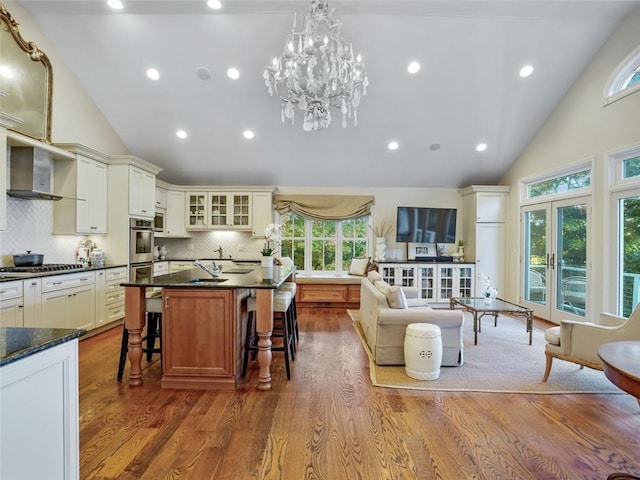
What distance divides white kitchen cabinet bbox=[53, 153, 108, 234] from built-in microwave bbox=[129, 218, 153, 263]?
1.81 ft

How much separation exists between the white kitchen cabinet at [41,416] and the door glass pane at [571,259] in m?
5.92

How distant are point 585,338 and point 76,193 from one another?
19.4ft

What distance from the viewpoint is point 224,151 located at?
6.42 meters

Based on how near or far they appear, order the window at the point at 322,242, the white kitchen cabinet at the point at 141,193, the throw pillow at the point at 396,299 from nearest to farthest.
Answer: the throw pillow at the point at 396,299 → the white kitchen cabinet at the point at 141,193 → the window at the point at 322,242

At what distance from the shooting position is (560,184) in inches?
213

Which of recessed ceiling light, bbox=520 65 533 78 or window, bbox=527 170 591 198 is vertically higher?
recessed ceiling light, bbox=520 65 533 78

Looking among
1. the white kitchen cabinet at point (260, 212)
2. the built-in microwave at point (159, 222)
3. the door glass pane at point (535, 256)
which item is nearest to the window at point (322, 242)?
the white kitchen cabinet at point (260, 212)

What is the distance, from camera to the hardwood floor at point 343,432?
1945mm

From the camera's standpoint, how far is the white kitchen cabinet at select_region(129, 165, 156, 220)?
17.0ft

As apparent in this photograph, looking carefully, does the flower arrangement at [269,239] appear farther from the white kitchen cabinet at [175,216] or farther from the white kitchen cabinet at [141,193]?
the white kitchen cabinet at [175,216]

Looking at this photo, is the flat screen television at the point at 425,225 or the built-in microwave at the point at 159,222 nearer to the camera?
the built-in microwave at the point at 159,222

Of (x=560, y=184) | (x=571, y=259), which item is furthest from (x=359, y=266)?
(x=560, y=184)

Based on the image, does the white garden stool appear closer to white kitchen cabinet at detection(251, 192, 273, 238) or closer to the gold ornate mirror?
white kitchen cabinet at detection(251, 192, 273, 238)

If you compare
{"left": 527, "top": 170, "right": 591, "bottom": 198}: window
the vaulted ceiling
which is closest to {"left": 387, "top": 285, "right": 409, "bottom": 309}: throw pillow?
the vaulted ceiling
